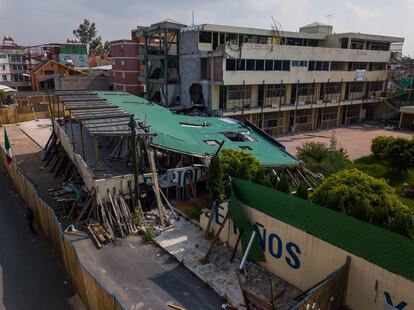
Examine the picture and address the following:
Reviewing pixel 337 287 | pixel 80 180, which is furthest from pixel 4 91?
pixel 337 287

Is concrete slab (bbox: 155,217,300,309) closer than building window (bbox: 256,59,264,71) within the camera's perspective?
Yes

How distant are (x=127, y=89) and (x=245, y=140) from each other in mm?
28112

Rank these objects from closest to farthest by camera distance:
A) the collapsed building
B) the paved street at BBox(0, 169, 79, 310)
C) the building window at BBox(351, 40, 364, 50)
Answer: the paved street at BBox(0, 169, 79, 310), the collapsed building, the building window at BBox(351, 40, 364, 50)

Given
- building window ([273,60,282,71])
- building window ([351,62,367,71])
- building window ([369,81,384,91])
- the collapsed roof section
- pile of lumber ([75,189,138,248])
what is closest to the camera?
pile of lumber ([75,189,138,248])

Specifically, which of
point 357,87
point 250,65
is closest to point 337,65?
point 357,87

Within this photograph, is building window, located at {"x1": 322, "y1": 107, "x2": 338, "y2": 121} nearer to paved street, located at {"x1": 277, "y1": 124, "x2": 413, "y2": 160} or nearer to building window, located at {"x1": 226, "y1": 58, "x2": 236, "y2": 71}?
paved street, located at {"x1": 277, "y1": 124, "x2": 413, "y2": 160}

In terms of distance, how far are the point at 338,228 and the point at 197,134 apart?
48.8ft

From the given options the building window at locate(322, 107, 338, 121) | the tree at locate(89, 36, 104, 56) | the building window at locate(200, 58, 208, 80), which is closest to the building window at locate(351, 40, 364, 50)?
the building window at locate(322, 107, 338, 121)

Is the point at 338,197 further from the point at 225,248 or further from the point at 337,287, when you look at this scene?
the point at 225,248

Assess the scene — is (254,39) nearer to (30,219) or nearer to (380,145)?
(380,145)

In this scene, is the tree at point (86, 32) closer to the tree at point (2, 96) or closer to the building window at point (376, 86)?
the tree at point (2, 96)

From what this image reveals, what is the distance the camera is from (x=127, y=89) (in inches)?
1880

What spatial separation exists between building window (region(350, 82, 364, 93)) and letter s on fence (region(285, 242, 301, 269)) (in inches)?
1596

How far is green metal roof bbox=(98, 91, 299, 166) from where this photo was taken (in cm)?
1991
